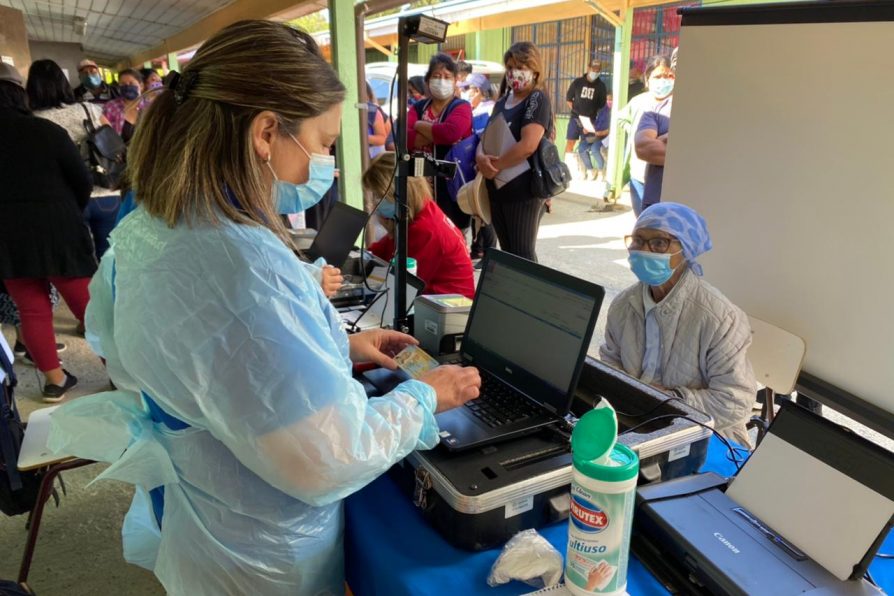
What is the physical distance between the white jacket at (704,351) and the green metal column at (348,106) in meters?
2.62

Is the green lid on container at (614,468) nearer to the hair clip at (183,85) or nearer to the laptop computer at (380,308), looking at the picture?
the hair clip at (183,85)

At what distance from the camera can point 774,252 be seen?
1892mm

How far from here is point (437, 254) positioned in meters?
2.34

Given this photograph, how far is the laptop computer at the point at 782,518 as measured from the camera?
775mm

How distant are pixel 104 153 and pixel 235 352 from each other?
3.41m

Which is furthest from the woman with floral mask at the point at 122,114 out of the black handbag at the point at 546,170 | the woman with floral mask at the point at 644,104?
the woman with floral mask at the point at 644,104

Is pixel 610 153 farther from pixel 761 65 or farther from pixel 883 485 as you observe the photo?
pixel 883 485

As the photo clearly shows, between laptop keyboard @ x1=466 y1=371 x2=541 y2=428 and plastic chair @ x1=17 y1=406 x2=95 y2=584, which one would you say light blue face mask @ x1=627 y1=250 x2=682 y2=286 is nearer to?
laptop keyboard @ x1=466 y1=371 x2=541 y2=428

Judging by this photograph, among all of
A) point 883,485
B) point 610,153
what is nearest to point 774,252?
point 883,485

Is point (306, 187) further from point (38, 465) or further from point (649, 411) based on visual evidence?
point (38, 465)

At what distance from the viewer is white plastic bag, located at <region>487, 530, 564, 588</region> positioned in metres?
0.82

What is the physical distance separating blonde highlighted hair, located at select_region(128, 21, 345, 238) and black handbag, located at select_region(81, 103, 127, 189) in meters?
3.01

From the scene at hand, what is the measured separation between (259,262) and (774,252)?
1677 millimetres

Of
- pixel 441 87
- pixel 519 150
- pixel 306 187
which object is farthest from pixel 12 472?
pixel 441 87
